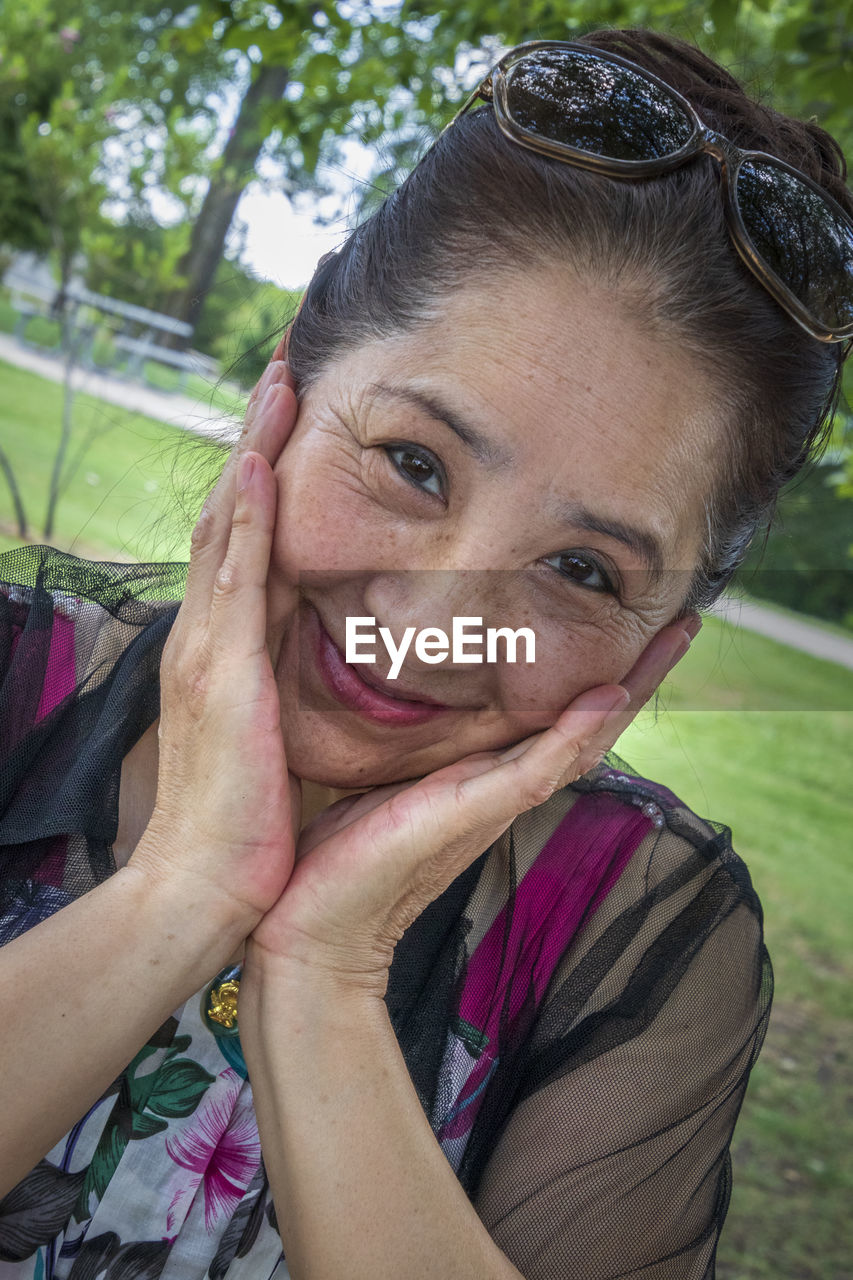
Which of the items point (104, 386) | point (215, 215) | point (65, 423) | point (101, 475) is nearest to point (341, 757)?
point (65, 423)

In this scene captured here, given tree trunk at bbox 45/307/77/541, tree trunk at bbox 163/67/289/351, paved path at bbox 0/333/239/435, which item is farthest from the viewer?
paved path at bbox 0/333/239/435

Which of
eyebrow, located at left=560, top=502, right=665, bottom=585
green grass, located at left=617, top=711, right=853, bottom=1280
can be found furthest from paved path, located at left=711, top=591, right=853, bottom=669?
eyebrow, located at left=560, top=502, right=665, bottom=585

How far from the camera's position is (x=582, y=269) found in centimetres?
172

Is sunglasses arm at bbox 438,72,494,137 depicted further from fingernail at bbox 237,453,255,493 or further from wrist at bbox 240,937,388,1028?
wrist at bbox 240,937,388,1028

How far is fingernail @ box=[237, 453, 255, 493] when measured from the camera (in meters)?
1.81

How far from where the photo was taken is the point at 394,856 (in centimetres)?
176

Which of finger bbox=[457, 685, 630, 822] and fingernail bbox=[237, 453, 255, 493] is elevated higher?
fingernail bbox=[237, 453, 255, 493]

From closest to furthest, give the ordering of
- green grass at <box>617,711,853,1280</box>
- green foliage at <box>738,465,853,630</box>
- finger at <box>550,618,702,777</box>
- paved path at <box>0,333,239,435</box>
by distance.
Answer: finger at <box>550,618,702,777</box> < green grass at <box>617,711,853,1280</box> < paved path at <box>0,333,239,435</box> < green foliage at <box>738,465,853,630</box>

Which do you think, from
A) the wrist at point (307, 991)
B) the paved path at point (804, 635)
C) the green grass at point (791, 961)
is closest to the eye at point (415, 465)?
the wrist at point (307, 991)

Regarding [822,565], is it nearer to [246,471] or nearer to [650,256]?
[650,256]

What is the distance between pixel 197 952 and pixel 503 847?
657 mm

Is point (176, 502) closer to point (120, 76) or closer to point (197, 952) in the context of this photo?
point (197, 952)

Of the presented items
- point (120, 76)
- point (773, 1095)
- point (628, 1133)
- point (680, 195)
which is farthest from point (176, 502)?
point (120, 76)

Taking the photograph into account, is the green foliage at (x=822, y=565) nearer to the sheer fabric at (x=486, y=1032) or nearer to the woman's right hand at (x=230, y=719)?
the sheer fabric at (x=486, y=1032)
